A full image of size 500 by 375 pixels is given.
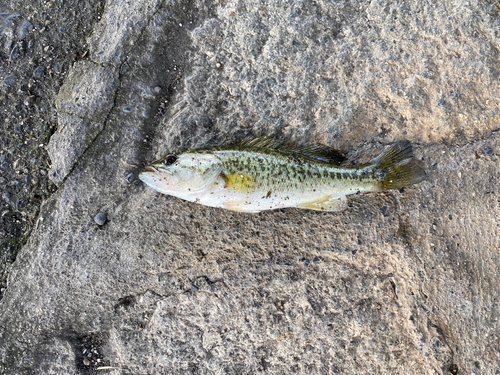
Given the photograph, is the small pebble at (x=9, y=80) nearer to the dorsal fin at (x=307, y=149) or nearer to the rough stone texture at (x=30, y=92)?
the rough stone texture at (x=30, y=92)

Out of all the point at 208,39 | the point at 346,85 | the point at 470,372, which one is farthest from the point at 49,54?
the point at 470,372

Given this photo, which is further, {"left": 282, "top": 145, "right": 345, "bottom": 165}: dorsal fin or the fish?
{"left": 282, "top": 145, "right": 345, "bottom": 165}: dorsal fin

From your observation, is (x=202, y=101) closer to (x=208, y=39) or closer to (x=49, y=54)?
(x=208, y=39)

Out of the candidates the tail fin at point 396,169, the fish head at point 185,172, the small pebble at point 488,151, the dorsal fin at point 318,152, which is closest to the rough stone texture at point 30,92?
the fish head at point 185,172

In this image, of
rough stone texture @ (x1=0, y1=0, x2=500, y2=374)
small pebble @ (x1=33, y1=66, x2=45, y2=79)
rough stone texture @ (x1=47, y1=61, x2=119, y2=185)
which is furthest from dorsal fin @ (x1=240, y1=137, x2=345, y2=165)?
small pebble @ (x1=33, y1=66, x2=45, y2=79)

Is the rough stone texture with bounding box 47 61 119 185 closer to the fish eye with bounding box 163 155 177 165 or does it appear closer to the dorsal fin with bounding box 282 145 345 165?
the fish eye with bounding box 163 155 177 165

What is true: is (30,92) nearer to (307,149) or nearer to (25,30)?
(25,30)
